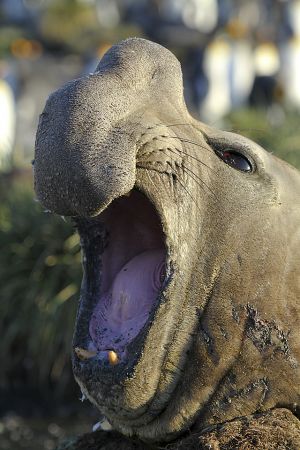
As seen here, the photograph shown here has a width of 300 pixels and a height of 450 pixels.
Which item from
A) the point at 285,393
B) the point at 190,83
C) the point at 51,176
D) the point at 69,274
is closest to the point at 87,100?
the point at 51,176

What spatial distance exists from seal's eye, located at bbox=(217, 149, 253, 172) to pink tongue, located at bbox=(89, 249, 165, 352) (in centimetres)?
36

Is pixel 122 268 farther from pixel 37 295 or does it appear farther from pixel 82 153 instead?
pixel 37 295

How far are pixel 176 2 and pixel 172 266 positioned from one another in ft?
173

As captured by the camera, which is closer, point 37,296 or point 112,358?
point 112,358

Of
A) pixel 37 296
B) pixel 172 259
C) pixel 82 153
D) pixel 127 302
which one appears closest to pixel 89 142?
pixel 82 153

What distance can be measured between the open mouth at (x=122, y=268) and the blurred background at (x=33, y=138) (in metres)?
0.66

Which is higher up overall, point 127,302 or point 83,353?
point 127,302

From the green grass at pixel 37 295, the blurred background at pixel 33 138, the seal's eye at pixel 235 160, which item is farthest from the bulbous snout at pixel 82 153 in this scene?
the green grass at pixel 37 295

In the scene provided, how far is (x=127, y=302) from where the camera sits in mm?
3295

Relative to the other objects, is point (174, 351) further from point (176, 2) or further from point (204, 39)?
point (176, 2)

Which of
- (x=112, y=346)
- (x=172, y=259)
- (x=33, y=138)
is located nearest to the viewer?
(x=172, y=259)

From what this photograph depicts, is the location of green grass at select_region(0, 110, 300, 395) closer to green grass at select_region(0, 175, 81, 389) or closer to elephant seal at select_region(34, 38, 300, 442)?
green grass at select_region(0, 175, 81, 389)

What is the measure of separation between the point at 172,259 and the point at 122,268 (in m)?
0.38

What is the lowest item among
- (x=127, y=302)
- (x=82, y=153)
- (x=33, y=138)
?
(x=33, y=138)
